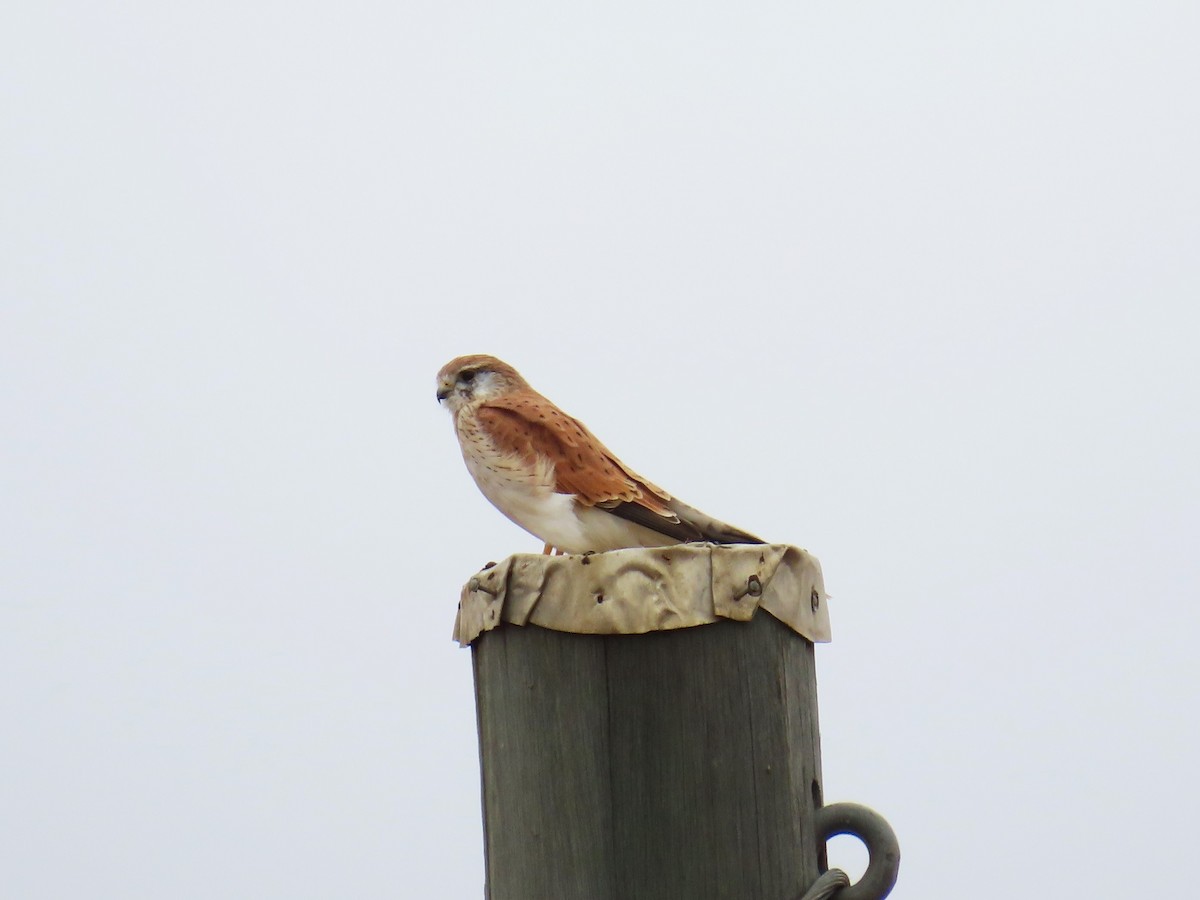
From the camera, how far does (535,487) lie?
3393 mm

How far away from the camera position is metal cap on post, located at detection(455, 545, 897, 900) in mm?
2229

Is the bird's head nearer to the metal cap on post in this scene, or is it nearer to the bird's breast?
the bird's breast

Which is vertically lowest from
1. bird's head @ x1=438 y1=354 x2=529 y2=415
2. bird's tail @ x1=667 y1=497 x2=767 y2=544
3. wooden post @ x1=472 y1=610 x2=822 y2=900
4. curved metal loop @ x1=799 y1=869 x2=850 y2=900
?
curved metal loop @ x1=799 y1=869 x2=850 y2=900

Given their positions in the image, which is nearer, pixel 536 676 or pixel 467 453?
pixel 536 676

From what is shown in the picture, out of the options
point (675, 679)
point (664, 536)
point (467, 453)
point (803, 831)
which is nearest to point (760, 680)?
point (675, 679)

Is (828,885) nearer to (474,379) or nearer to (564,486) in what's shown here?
(564,486)

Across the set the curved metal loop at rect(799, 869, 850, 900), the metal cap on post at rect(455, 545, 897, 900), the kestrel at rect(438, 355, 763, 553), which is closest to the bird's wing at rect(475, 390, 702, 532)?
the kestrel at rect(438, 355, 763, 553)

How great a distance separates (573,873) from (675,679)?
0.39 metres

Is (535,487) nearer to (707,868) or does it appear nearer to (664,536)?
(664,536)

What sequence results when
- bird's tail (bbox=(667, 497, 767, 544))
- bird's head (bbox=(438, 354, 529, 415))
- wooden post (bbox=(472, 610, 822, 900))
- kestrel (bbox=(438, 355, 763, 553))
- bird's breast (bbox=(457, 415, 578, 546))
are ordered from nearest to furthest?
1. wooden post (bbox=(472, 610, 822, 900))
2. bird's tail (bbox=(667, 497, 767, 544))
3. kestrel (bbox=(438, 355, 763, 553))
4. bird's breast (bbox=(457, 415, 578, 546))
5. bird's head (bbox=(438, 354, 529, 415))

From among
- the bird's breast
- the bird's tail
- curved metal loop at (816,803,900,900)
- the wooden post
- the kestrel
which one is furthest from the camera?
the bird's breast

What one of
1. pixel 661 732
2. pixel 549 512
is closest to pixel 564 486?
pixel 549 512

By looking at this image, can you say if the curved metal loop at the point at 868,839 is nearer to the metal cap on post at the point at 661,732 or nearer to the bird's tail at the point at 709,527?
the metal cap on post at the point at 661,732

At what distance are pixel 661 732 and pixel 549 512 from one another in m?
1.21
